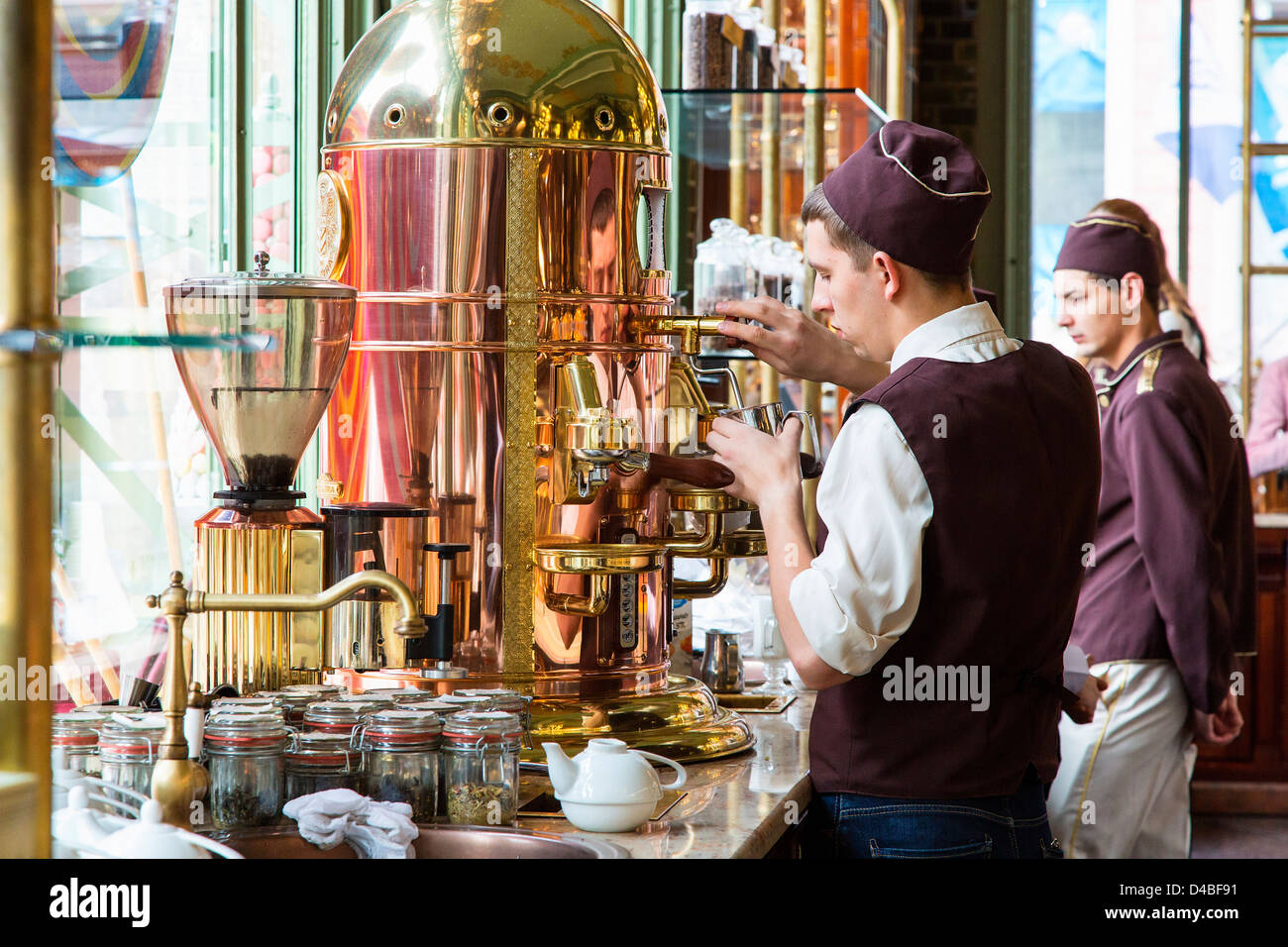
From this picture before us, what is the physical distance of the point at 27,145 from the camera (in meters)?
0.79

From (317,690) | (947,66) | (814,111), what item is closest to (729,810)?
(317,690)

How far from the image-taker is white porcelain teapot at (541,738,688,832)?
1.62m

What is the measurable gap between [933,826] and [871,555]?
0.34m

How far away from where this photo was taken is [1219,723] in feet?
10.2

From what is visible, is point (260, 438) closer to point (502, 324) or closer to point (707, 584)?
point (502, 324)

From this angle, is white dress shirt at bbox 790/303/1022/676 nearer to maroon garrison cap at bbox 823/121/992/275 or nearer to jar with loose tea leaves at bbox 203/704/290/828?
maroon garrison cap at bbox 823/121/992/275

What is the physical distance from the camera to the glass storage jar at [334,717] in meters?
1.67

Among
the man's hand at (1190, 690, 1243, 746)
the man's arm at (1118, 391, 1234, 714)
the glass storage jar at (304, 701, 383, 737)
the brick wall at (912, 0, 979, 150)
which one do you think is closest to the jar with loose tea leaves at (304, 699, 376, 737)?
the glass storage jar at (304, 701, 383, 737)

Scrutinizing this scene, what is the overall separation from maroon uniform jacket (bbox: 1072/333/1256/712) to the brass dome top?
1.49 metres

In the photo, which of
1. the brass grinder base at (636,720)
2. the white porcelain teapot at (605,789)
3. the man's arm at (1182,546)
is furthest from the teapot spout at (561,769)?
the man's arm at (1182,546)

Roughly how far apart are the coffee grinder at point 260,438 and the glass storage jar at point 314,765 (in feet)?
0.74

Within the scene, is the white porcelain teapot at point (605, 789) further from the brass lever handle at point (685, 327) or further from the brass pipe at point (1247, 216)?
the brass pipe at point (1247, 216)
